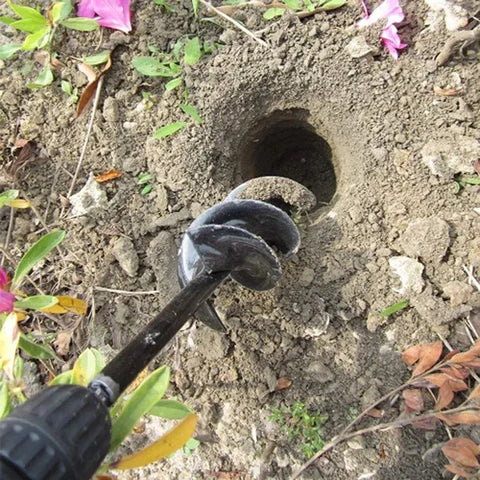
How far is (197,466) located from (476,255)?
34.6 inches

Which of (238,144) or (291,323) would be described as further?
(238,144)

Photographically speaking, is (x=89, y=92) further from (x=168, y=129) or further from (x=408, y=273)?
(x=408, y=273)

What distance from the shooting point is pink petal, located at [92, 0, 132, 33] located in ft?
4.98

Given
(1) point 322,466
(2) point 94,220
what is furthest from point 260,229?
(1) point 322,466

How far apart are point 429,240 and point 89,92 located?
104 cm

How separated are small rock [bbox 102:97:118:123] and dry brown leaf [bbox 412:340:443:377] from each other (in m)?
1.06

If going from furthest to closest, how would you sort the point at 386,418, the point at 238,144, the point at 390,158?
the point at 238,144 < the point at 390,158 < the point at 386,418

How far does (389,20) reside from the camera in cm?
147

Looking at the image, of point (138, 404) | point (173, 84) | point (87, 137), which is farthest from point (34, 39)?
point (138, 404)

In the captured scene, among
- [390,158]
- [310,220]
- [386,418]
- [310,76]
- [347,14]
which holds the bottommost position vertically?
[386,418]

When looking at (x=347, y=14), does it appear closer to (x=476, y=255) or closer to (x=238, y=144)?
(x=238, y=144)

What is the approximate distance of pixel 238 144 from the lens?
→ 1.60 m

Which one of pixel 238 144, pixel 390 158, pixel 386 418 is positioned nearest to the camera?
pixel 386 418

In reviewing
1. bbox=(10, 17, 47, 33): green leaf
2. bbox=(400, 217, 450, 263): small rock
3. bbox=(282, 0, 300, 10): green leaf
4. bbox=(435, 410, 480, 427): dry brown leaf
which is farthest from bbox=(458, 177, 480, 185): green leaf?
bbox=(10, 17, 47, 33): green leaf
